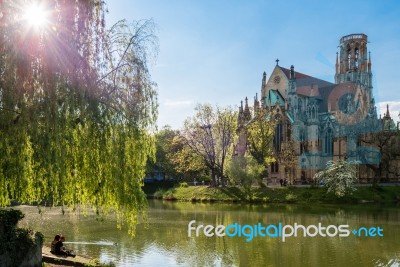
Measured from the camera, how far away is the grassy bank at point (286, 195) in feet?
187

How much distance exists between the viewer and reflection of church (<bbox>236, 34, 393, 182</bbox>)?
74438mm

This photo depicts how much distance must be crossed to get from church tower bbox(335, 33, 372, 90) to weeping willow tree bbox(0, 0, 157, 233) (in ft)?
255

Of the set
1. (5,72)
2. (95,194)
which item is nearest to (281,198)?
(95,194)

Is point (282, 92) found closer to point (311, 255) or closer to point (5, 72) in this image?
point (311, 255)

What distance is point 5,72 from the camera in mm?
12312

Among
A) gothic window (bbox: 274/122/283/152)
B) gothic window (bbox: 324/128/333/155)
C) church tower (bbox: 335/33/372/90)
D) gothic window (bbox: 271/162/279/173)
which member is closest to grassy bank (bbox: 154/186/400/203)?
gothic window (bbox: 324/128/333/155)

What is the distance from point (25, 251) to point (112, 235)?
12473 mm

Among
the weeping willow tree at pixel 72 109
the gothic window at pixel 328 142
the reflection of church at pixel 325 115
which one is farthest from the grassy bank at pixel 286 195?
the weeping willow tree at pixel 72 109

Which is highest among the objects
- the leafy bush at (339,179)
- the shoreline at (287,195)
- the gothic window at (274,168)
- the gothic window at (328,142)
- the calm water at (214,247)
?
the gothic window at (328,142)

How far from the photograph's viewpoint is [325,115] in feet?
260

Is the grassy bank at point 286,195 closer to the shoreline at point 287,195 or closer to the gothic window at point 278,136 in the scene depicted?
the shoreline at point 287,195

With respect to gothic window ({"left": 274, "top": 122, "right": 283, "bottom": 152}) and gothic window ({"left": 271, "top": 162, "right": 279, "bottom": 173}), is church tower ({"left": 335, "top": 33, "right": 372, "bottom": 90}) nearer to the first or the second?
gothic window ({"left": 274, "top": 122, "right": 283, "bottom": 152})

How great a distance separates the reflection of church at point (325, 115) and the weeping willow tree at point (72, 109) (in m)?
57.2

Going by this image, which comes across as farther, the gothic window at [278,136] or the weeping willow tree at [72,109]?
the gothic window at [278,136]
